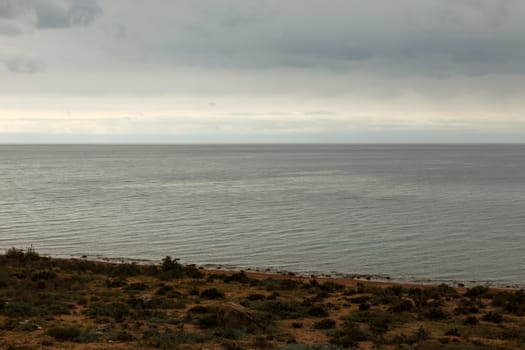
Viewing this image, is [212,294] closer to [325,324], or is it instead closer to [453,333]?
[325,324]

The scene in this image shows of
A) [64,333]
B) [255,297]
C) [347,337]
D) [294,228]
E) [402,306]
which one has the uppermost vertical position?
[64,333]

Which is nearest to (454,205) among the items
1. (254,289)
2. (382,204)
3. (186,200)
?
(382,204)

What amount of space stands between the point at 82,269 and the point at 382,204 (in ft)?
196

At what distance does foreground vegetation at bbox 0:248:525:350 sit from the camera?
20.0m

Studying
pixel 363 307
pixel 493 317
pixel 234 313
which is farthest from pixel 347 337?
pixel 493 317

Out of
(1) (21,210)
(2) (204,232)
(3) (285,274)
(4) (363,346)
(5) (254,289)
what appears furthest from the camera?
(1) (21,210)

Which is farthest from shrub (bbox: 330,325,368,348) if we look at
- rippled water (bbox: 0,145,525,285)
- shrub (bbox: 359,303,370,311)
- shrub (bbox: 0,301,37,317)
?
rippled water (bbox: 0,145,525,285)

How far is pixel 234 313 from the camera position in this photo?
2267 cm

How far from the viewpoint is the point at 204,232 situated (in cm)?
6156

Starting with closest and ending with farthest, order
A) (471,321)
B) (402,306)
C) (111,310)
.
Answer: (471,321) < (111,310) < (402,306)

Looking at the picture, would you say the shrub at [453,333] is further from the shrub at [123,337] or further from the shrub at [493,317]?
the shrub at [123,337]

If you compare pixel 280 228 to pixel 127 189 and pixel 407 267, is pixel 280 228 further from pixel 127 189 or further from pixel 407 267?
pixel 127 189

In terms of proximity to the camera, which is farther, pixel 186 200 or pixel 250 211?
pixel 186 200

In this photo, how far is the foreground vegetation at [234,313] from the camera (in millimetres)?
20000
